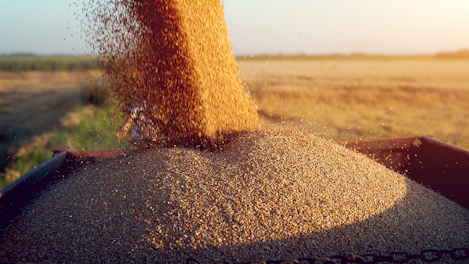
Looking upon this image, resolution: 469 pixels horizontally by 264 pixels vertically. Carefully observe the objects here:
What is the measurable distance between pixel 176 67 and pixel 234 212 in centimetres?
A: 148

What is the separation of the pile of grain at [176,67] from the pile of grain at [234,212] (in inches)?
14.6

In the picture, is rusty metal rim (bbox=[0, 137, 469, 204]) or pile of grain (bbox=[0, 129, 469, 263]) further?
rusty metal rim (bbox=[0, 137, 469, 204])

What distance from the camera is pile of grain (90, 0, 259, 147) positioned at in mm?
2658

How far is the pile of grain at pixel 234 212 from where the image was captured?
1635 millimetres

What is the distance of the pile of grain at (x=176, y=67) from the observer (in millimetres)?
2658

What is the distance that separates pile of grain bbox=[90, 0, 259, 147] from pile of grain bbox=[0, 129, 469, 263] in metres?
0.37

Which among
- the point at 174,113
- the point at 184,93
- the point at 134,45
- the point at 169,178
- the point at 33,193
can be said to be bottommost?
the point at 33,193

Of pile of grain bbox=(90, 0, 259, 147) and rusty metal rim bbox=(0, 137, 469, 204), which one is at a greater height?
pile of grain bbox=(90, 0, 259, 147)

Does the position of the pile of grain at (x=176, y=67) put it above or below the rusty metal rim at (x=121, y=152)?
above

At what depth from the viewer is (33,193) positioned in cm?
234

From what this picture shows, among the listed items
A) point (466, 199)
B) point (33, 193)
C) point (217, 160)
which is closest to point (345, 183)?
point (217, 160)

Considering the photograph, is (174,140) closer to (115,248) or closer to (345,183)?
(115,248)

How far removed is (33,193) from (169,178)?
112 centimetres

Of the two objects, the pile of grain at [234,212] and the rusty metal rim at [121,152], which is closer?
the pile of grain at [234,212]
